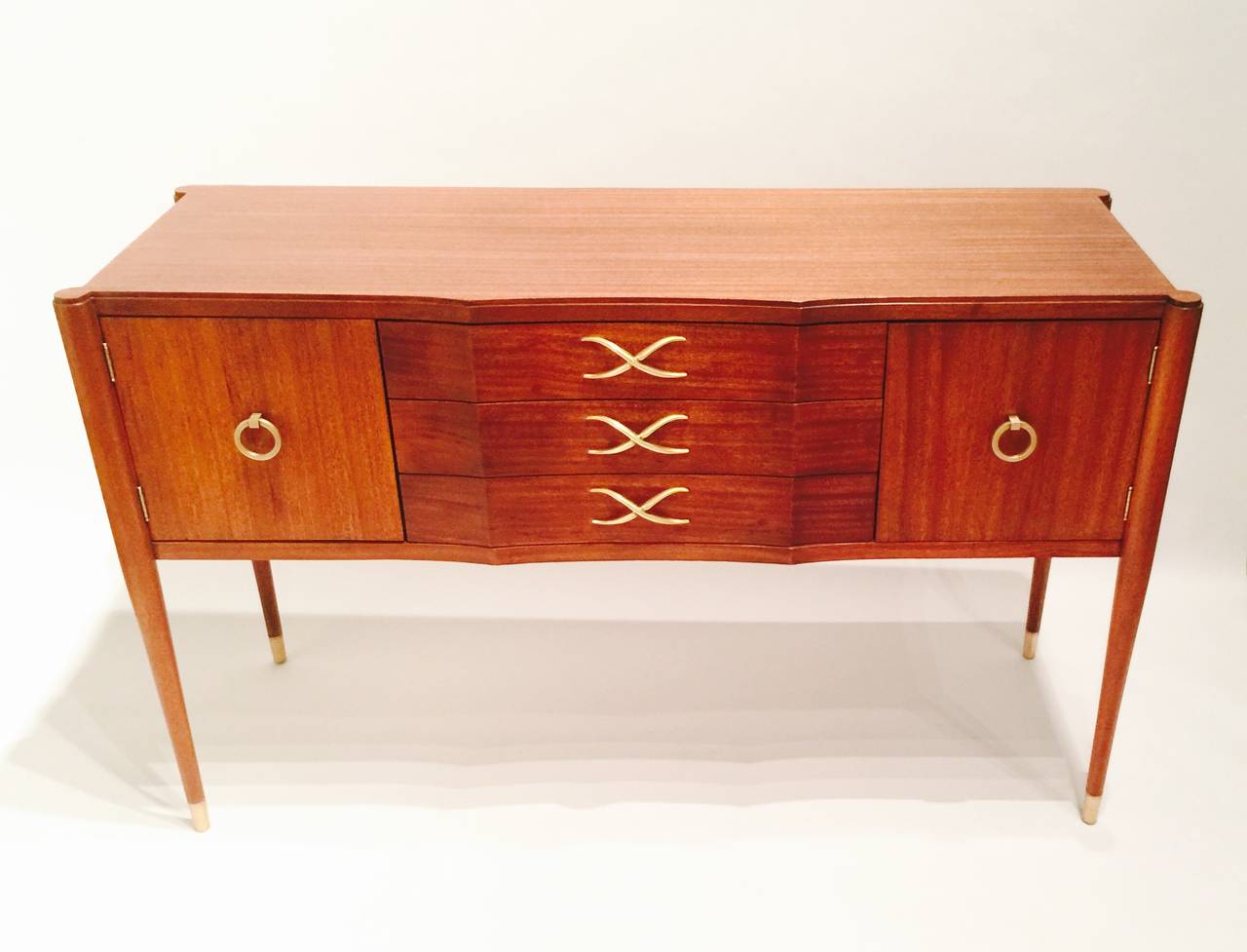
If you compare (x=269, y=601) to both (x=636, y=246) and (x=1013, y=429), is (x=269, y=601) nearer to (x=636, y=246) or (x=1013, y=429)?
(x=636, y=246)

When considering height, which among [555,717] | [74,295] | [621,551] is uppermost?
[74,295]

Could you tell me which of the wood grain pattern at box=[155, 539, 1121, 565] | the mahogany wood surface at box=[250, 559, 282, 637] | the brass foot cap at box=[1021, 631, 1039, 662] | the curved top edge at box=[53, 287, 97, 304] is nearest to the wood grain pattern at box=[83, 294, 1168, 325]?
the curved top edge at box=[53, 287, 97, 304]

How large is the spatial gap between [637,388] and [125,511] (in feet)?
2.52

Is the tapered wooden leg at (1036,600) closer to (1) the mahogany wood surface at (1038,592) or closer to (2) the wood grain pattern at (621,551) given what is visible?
(1) the mahogany wood surface at (1038,592)

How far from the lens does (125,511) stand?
212cm

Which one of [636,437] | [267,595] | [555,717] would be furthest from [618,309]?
[267,595]

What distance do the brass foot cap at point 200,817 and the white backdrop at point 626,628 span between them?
0.04m

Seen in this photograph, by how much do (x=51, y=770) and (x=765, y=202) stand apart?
1532 millimetres

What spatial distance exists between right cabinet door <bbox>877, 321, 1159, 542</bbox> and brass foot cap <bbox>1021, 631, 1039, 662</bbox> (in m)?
0.63

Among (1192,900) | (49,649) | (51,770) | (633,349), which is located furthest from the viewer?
(49,649)

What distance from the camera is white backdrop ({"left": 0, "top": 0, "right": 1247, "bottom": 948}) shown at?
2270mm

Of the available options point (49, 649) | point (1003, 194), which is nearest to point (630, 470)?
point (1003, 194)

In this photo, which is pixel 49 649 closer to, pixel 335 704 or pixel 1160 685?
pixel 335 704

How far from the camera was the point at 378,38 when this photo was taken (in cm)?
279
